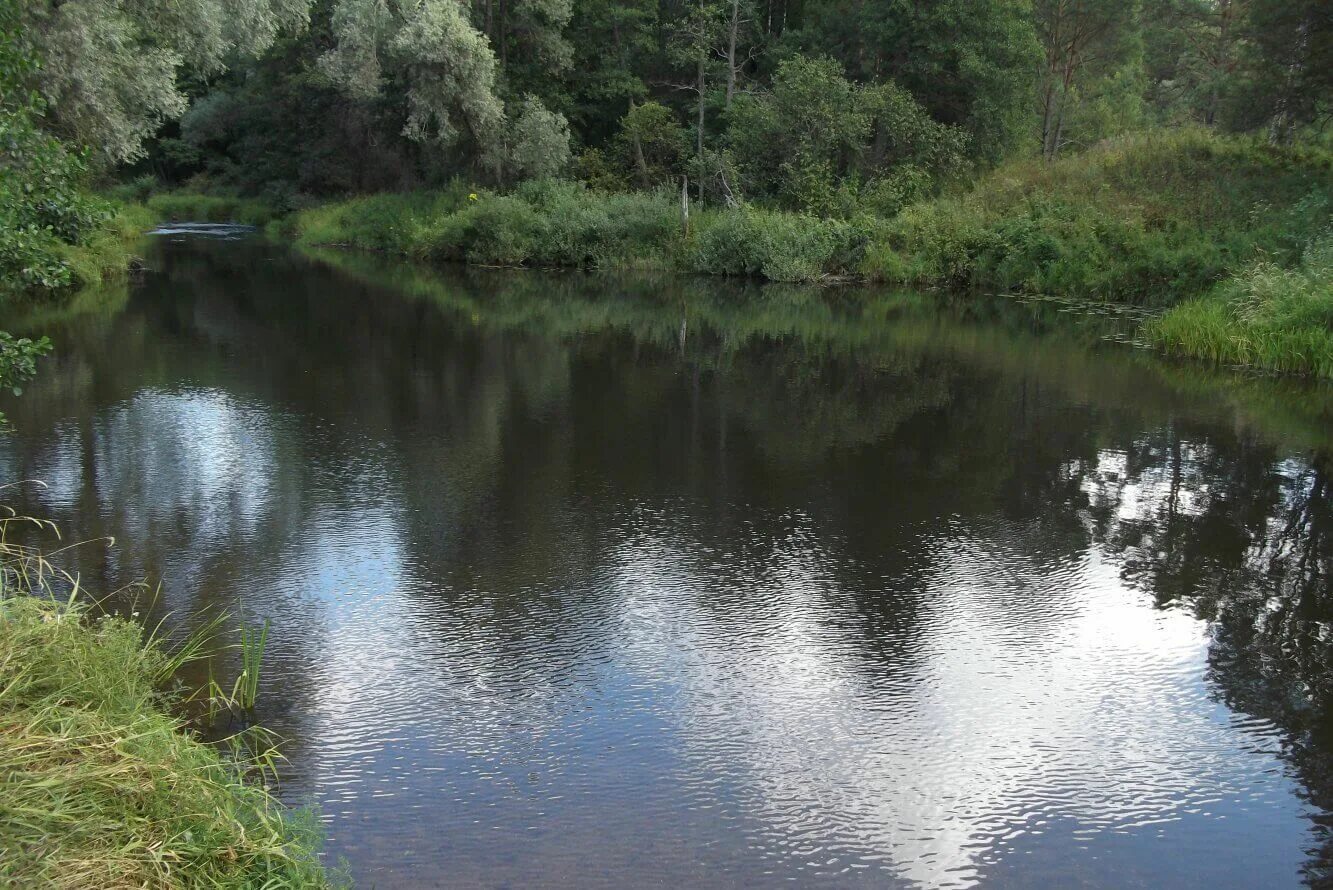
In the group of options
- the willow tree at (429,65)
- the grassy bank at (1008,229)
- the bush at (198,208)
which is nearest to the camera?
the grassy bank at (1008,229)

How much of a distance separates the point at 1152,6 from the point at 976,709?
5220 centimetres

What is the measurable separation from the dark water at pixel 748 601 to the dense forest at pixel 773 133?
21.3 feet

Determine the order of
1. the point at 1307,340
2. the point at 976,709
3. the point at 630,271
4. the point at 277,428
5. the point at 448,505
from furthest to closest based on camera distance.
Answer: the point at 630,271
the point at 1307,340
the point at 277,428
the point at 448,505
the point at 976,709

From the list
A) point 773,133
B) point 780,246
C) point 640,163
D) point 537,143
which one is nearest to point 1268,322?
point 780,246

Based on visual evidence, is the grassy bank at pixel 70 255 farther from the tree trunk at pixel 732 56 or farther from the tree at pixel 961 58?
the tree at pixel 961 58

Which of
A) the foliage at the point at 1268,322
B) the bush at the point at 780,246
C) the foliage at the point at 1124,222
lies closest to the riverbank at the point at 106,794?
the foliage at the point at 1268,322

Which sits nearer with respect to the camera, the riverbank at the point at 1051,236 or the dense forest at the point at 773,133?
the riverbank at the point at 1051,236

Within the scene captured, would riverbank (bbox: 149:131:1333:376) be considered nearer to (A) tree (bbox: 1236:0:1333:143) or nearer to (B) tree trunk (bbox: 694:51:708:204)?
(A) tree (bbox: 1236:0:1333:143)

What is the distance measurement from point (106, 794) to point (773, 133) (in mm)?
33001

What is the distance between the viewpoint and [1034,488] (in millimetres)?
10695

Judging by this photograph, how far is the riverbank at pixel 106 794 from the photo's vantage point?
368 cm

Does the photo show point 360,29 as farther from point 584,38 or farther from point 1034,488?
point 1034,488

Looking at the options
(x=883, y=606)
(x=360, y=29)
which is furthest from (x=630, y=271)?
(x=883, y=606)

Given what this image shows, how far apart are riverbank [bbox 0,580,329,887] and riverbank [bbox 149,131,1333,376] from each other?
1623 centimetres
